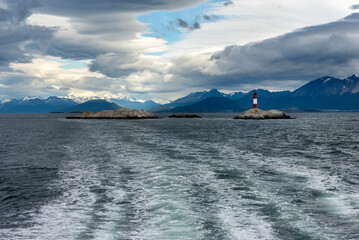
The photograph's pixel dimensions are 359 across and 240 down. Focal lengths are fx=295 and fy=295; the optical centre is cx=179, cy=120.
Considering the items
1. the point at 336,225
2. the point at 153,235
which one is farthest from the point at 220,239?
the point at 336,225

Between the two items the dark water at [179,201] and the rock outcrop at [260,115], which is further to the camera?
the rock outcrop at [260,115]

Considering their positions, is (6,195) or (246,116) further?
(246,116)

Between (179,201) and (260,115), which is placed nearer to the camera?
(179,201)

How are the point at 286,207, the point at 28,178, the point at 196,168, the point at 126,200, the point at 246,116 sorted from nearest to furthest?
the point at 286,207
the point at 126,200
the point at 28,178
the point at 196,168
the point at 246,116

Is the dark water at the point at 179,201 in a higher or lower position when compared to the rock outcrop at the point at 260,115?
lower

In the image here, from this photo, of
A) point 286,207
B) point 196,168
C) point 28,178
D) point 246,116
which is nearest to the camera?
point 286,207

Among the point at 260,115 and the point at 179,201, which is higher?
→ the point at 260,115

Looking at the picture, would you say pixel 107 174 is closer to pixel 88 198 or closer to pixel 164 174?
pixel 164 174

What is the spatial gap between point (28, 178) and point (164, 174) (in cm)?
814

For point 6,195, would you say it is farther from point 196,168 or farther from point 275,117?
point 275,117

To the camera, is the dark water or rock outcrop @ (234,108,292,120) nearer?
the dark water

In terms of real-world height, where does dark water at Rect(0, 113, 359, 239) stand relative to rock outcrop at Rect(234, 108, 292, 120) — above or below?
below

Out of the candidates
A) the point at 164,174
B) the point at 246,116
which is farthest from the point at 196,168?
Answer: the point at 246,116

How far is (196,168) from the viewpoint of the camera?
20.5 meters
